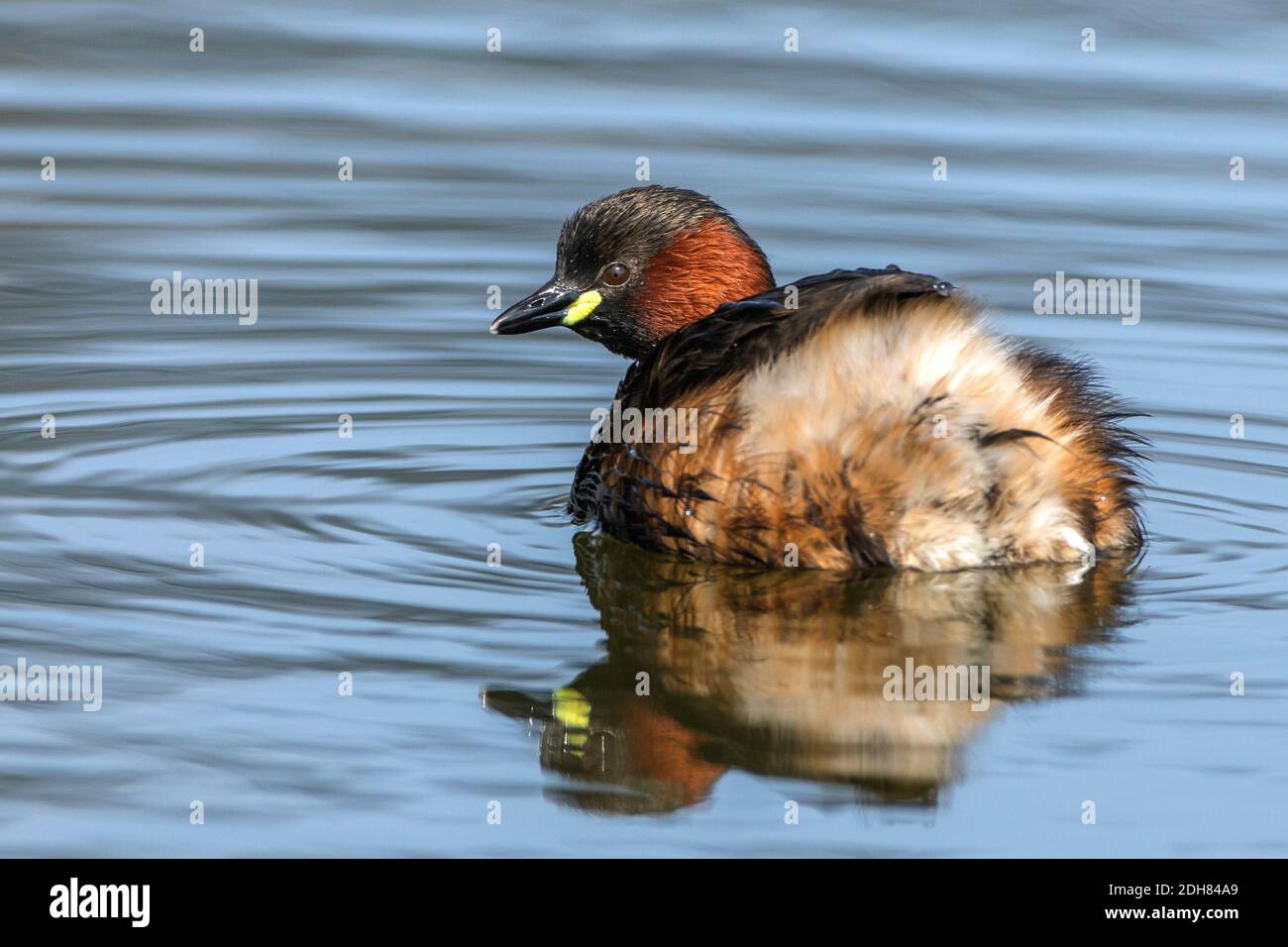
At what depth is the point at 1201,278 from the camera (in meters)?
9.48

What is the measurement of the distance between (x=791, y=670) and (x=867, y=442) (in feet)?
2.05

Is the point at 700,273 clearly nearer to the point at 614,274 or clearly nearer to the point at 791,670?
the point at 614,274

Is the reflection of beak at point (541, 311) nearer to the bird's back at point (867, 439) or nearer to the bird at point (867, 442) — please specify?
the bird at point (867, 442)

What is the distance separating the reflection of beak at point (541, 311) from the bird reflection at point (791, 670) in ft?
2.61

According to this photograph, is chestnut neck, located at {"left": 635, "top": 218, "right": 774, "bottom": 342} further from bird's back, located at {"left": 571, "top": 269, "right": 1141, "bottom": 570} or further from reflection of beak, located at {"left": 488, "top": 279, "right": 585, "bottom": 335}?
bird's back, located at {"left": 571, "top": 269, "right": 1141, "bottom": 570}

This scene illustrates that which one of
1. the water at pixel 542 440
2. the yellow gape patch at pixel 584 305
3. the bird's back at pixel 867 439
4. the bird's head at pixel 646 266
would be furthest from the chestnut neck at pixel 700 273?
the bird's back at pixel 867 439

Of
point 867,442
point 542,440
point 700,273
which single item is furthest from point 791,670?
point 542,440

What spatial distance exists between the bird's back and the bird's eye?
84 cm

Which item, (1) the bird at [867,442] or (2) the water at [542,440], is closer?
(2) the water at [542,440]

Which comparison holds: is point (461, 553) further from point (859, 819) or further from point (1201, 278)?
point (1201, 278)

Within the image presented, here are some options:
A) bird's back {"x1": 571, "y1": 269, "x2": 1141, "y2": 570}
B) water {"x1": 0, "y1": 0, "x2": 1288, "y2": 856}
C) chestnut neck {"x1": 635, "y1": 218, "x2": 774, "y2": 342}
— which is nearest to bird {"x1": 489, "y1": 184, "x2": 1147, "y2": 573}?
bird's back {"x1": 571, "y1": 269, "x2": 1141, "y2": 570}

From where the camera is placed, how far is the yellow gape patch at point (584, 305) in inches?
274

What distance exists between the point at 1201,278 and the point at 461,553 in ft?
14.5

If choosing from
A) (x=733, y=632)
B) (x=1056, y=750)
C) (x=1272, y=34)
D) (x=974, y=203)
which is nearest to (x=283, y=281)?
(x=974, y=203)
